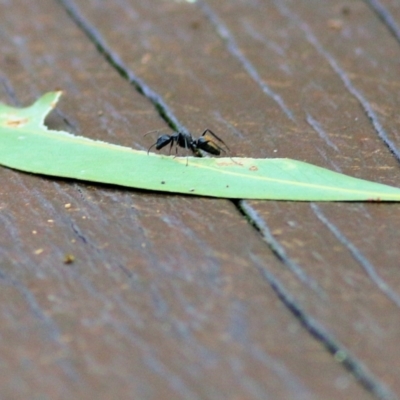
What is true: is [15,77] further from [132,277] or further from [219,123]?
[132,277]

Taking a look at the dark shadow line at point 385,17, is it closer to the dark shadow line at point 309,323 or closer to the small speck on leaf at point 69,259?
the dark shadow line at point 309,323

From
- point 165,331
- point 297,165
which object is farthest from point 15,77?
point 165,331

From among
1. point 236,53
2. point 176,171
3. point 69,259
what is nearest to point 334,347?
point 69,259

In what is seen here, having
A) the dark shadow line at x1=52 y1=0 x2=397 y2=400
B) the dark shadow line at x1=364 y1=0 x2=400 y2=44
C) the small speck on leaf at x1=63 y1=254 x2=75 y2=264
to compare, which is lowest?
the dark shadow line at x1=364 y1=0 x2=400 y2=44

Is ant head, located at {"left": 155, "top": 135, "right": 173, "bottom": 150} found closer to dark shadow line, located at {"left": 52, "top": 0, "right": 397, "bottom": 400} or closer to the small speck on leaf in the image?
dark shadow line, located at {"left": 52, "top": 0, "right": 397, "bottom": 400}

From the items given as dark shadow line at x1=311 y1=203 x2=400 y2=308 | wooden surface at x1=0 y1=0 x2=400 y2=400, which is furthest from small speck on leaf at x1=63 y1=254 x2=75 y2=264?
dark shadow line at x1=311 y1=203 x2=400 y2=308
